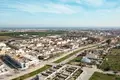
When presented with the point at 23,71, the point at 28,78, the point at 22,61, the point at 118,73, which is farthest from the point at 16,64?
the point at 118,73

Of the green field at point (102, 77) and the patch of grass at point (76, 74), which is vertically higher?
the patch of grass at point (76, 74)

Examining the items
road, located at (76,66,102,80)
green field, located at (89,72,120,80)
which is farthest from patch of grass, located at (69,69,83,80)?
green field, located at (89,72,120,80)

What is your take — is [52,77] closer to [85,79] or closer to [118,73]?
[85,79]

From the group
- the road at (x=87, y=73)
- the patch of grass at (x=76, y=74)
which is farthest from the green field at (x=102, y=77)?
the patch of grass at (x=76, y=74)

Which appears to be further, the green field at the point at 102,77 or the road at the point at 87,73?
the road at the point at 87,73

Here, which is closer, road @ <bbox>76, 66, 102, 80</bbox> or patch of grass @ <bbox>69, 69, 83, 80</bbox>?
patch of grass @ <bbox>69, 69, 83, 80</bbox>

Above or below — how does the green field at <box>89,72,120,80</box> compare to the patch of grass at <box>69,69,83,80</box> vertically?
below

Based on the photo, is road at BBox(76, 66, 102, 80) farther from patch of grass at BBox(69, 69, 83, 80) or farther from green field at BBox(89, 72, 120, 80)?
green field at BBox(89, 72, 120, 80)

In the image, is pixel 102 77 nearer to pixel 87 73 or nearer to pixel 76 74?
pixel 87 73

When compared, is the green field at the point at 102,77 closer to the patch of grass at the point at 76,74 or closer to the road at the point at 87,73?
the road at the point at 87,73

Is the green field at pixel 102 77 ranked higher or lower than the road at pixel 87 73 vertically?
lower

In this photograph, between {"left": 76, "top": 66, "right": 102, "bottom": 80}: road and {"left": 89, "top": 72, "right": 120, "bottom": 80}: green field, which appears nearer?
{"left": 89, "top": 72, "right": 120, "bottom": 80}: green field
